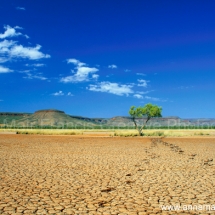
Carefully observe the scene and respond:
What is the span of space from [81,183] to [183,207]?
3.48 meters

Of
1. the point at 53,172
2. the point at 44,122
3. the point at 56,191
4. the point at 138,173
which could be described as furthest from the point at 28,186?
the point at 44,122

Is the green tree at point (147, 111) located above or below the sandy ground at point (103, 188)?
above

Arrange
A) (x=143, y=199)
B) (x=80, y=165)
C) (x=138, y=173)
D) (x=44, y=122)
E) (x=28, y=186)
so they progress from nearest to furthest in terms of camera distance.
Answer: (x=143, y=199) → (x=28, y=186) → (x=138, y=173) → (x=80, y=165) → (x=44, y=122)

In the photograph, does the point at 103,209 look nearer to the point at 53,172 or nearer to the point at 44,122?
the point at 53,172

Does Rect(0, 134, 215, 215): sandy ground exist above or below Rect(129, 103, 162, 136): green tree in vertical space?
below

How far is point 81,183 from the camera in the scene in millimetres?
8414

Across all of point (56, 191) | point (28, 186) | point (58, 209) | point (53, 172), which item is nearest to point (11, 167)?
point (53, 172)

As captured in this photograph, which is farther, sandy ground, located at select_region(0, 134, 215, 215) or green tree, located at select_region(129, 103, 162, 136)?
green tree, located at select_region(129, 103, 162, 136)

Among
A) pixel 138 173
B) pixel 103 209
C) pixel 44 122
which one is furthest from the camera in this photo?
pixel 44 122

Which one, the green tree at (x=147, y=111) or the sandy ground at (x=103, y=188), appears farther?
the green tree at (x=147, y=111)

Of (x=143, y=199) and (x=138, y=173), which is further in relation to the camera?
(x=138, y=173)

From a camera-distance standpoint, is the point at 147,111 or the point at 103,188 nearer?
the point at 103,188

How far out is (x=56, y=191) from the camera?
7.46 metres

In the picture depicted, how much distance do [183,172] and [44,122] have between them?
117845 millimetres
